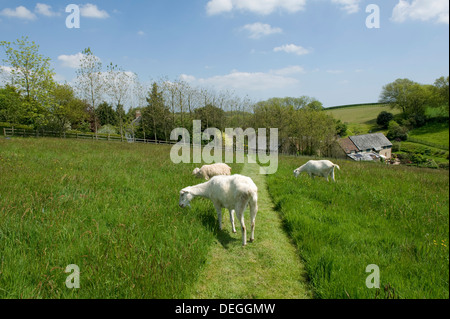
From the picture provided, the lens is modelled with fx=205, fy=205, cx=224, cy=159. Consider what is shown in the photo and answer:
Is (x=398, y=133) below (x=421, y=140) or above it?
above

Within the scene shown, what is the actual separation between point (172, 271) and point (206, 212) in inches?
115

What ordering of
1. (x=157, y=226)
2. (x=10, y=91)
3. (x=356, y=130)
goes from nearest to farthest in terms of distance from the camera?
(x=157, y=226) < (x=356, y=130) < (x=10, y=91)

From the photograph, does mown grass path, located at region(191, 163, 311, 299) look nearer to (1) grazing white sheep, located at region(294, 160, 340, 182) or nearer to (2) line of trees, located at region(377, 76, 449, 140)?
(2) line of trees, located at region(377, 76, 449, 140)

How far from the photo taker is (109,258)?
12.3 ft

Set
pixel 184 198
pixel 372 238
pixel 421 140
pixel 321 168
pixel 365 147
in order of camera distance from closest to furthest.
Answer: pixel 421 140
pixel 372 238
pixel 184 198
pixel 321 168
pixel 365 147

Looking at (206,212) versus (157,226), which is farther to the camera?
(206,212)

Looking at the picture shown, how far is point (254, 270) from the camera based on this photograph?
13.7 ft

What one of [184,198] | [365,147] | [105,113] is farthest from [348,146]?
[105,113]

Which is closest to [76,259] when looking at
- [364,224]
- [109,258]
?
[109,258]

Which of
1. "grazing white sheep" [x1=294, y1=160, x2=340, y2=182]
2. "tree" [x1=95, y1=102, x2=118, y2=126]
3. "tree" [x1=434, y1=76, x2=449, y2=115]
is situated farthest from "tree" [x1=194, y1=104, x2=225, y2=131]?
"tree" [x1=434, y1=76, x2=449, y2=115]

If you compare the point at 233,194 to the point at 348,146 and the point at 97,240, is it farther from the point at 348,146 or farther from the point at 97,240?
the point at 348,146

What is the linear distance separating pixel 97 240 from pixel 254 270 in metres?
3.30

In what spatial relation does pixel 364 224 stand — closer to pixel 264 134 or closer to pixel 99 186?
pixel 99 186

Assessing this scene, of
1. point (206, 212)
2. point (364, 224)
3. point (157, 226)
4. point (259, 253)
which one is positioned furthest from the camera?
point (206, 212)
